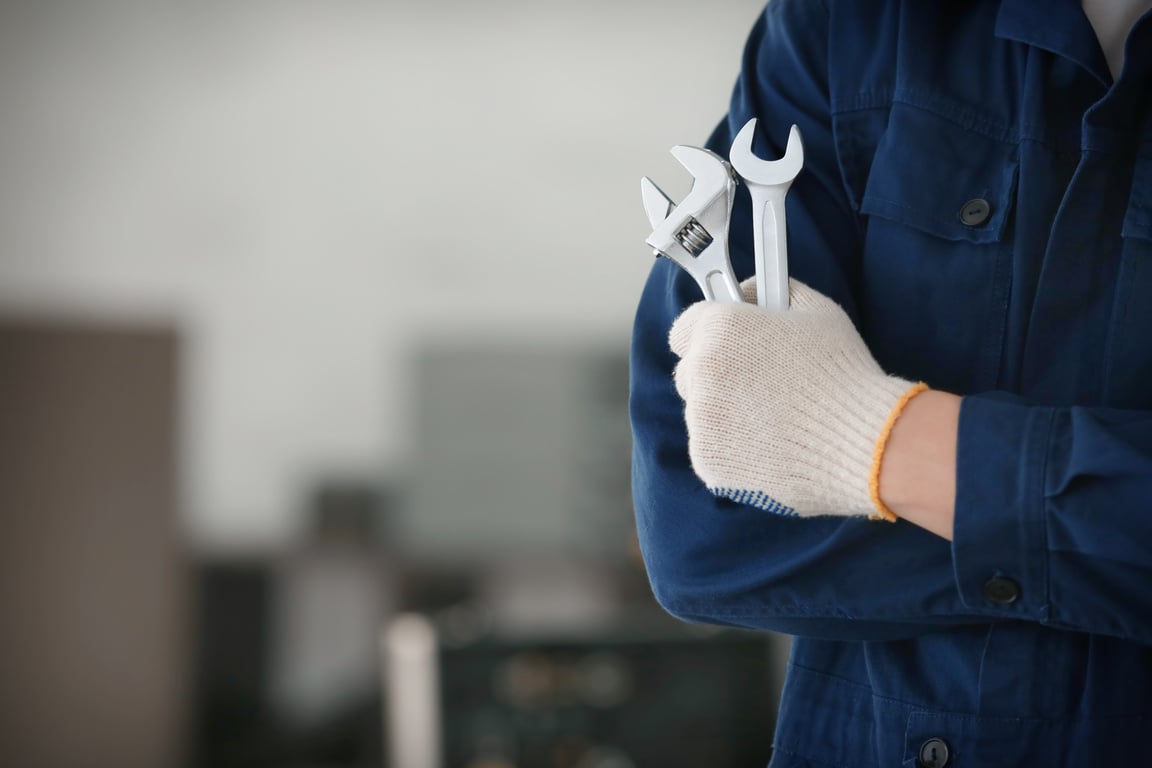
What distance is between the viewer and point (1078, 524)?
73cm

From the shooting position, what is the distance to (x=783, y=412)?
810 millimetres

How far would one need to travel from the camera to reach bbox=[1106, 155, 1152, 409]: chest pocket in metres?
0.85

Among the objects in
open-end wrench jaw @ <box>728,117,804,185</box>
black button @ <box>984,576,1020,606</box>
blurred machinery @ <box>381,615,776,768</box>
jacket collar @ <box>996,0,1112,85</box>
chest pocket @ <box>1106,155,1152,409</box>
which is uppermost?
jacket collar @ <box>996,0,1112,85</box>

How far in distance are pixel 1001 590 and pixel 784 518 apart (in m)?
0.16

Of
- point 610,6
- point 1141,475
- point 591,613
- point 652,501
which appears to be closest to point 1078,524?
point 1141,475

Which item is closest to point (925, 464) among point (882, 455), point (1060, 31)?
point (882, 455)

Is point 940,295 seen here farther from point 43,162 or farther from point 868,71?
point 43,162

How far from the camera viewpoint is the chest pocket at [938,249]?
88 centimetres

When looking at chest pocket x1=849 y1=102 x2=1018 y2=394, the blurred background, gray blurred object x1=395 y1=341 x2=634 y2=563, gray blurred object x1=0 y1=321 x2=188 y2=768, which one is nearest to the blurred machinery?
the blurred background

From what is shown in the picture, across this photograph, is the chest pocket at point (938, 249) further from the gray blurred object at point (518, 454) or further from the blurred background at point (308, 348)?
the gray blurred object at point (518, 454)

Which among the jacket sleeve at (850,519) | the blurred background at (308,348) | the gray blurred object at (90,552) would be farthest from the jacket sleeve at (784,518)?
the gray blurred object at (90,552)

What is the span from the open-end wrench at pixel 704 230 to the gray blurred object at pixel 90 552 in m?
4.89

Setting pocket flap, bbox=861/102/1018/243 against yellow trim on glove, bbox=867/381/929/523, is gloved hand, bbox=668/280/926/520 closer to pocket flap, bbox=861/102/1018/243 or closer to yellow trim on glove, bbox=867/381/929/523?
yellow trim on glove, bbox=867/381/929/523

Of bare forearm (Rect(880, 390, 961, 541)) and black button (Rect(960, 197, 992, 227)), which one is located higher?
black button (Rect(960, 197, 992, 227))
